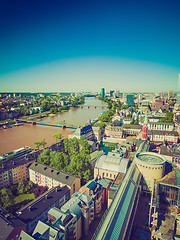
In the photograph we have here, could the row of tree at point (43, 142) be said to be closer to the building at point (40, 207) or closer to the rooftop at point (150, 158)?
the building at point (40, 207)

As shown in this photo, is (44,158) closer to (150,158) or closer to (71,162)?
(71,162)

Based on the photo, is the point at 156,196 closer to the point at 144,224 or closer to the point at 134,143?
the point at 144,224

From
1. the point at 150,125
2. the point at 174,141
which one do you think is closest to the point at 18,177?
the point at 174,141

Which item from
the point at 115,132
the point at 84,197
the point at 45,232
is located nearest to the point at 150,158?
the point at 84,197

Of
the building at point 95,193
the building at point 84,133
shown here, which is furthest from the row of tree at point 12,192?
the building at point 84,133

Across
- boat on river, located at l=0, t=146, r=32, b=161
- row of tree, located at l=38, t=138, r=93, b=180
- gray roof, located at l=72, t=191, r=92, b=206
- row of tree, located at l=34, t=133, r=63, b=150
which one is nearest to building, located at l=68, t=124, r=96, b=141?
row of tree, located at l=34, t=133, r=63, b=150

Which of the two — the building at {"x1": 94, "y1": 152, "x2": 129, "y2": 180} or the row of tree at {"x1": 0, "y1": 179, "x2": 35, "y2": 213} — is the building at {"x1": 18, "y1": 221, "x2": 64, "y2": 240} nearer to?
the row of tree at {"x1": 0, "y1": 179, "x2": 35, "y2": 213}
